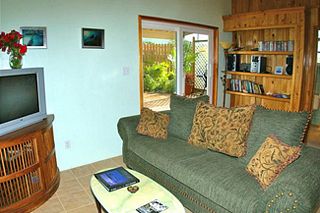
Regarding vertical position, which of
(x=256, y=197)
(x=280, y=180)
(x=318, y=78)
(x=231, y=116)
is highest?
(x=318, y=78)

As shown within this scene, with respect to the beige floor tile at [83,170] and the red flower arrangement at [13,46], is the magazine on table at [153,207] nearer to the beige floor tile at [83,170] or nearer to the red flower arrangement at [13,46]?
the beige floor tile at [83,170]

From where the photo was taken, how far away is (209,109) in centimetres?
280

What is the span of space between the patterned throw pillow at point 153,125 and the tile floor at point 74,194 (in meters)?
0.76

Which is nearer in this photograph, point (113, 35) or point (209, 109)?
point (209, 109)

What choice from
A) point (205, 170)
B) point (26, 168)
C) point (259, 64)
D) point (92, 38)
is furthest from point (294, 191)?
point (259, 64)

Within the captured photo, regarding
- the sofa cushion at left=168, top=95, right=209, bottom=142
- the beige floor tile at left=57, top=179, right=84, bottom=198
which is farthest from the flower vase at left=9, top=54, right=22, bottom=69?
the sofa cushion at left=168, top=95, right=209, bottom=142

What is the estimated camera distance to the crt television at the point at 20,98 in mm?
2338

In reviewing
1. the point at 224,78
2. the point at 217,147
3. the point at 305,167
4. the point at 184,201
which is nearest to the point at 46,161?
the point at 184,201

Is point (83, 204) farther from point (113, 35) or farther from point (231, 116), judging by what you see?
point (113, 35)

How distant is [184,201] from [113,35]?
2276mm

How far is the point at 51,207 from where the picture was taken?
253cm

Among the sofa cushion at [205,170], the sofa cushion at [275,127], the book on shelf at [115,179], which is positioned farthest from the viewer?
the sofa cushion at [275,127]

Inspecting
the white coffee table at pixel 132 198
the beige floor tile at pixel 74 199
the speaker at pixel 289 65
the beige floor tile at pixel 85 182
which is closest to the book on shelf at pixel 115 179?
the white coffee table at pixel 132 198

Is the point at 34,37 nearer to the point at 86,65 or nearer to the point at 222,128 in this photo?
the point at 86,65
